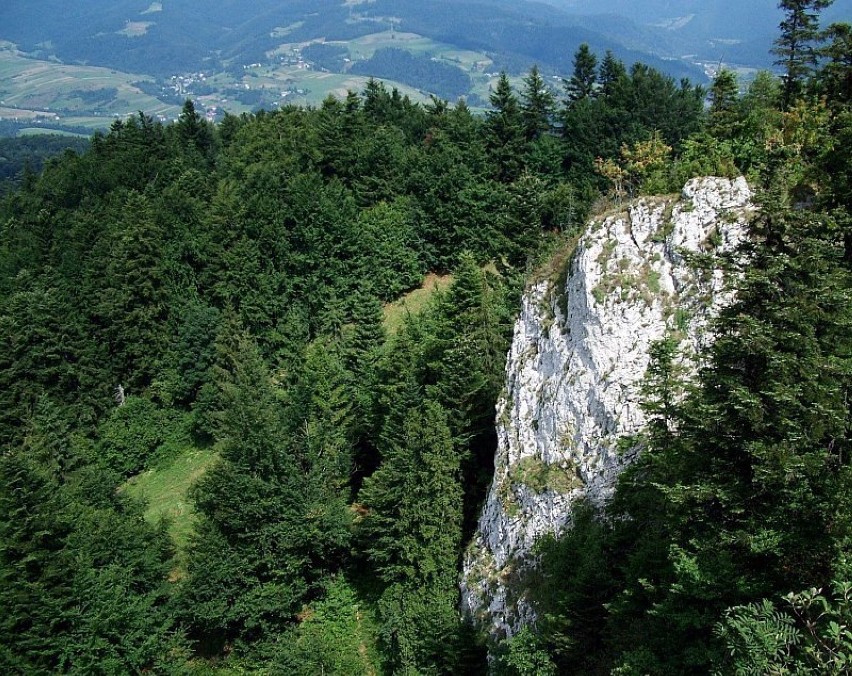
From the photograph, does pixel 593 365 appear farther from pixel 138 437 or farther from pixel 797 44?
pixel 138 437

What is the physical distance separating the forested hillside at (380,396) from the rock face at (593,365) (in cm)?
167

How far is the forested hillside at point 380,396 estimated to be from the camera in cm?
1224

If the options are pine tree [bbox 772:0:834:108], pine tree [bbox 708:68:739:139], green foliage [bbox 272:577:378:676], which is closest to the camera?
green foliage [bbox 272:577:378:676]

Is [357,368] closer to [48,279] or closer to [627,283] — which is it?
[627,283]

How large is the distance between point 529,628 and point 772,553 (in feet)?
32.9

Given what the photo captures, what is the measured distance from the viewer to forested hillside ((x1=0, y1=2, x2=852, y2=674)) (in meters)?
12.2

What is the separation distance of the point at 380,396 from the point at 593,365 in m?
14.1

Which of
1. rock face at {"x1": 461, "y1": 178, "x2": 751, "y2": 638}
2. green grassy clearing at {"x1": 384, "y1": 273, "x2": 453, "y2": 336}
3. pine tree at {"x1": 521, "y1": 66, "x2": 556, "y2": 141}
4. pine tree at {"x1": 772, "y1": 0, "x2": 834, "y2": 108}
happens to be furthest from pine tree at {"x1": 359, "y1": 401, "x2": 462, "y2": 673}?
pine tree at {"x1": 521, "y1": 66, "x2": 556, "y2": 141}

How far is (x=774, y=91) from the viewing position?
112 ft

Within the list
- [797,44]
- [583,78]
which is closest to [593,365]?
[797,44]

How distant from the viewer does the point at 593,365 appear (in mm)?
21875

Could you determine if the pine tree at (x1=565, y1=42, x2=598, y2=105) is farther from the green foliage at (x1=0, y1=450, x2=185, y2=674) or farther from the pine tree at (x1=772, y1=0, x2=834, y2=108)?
the green foliage at (x1=0, y1=450, x2=185, y2=674)

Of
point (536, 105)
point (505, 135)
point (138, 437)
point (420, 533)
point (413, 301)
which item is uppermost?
point (536, 105)

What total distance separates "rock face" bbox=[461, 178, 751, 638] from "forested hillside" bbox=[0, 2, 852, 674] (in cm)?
167
